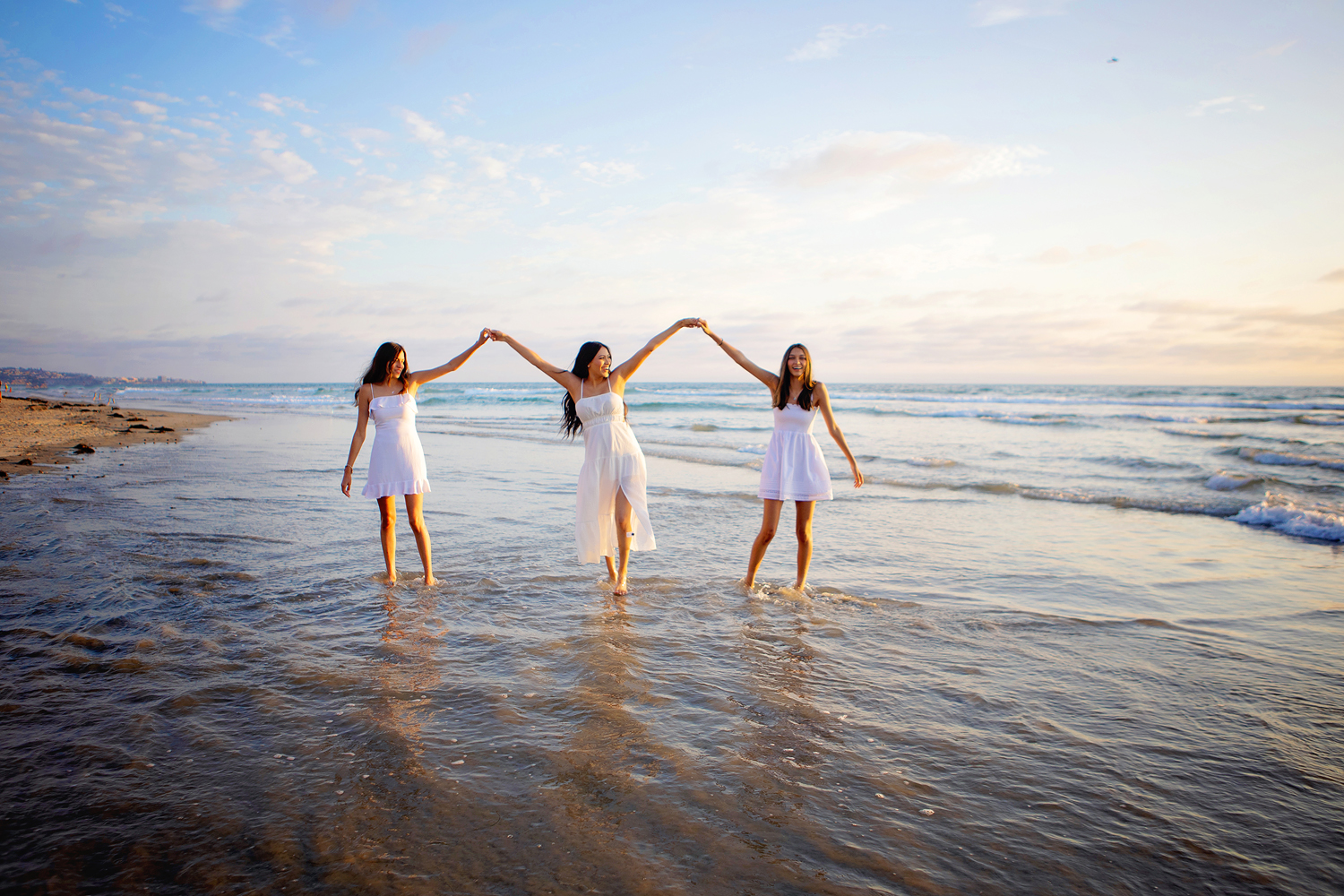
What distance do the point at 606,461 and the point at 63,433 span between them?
18.5 m

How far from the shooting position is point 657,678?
3891 mm

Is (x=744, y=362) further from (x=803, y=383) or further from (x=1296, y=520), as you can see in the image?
(x=1296, y=520)

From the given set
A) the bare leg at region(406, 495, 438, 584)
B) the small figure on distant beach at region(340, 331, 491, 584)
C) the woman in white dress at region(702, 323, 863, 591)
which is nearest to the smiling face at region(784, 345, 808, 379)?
the woman in white dress at region(702, 323, 863, 591)

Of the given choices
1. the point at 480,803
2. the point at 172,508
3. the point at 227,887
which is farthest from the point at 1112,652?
the point at 172,508

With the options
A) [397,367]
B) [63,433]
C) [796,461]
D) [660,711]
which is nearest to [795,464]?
[796,461]

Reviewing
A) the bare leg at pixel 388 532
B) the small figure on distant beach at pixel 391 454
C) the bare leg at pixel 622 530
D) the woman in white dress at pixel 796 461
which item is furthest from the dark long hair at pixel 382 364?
the woman in white dress at pixel 796 461

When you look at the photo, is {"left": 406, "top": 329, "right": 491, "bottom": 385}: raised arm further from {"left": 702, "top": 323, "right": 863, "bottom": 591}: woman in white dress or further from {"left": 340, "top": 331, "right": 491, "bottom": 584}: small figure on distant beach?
{"left": 702, "top": 323, "right": 863, "bottom": 591}: woman in white dress

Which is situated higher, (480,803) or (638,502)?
(638,502)

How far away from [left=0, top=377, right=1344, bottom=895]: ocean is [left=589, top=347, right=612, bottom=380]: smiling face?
1864mm

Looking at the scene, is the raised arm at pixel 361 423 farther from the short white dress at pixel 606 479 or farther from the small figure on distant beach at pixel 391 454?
the short white dress at pixel 606 479

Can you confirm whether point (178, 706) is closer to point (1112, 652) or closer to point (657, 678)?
point (657, 678)

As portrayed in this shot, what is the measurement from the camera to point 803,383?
A: 598cm

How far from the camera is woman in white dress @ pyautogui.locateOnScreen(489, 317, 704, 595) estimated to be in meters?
5.79

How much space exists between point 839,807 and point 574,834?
108cm
